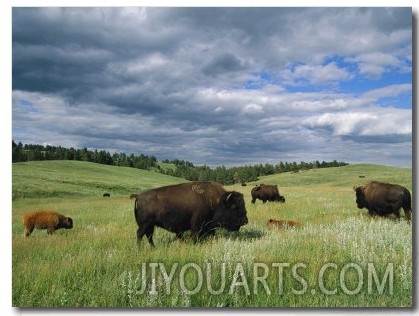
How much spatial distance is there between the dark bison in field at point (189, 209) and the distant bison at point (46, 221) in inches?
72.9

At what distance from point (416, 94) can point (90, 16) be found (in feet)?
19.1

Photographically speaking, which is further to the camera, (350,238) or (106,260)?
(350,238)

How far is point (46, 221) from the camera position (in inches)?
301

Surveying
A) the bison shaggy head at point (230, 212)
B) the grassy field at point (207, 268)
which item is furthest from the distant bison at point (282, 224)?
the bison shaggy head at point (230, 212)

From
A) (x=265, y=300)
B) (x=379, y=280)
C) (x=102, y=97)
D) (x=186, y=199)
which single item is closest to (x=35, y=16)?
(x=102, y=97)

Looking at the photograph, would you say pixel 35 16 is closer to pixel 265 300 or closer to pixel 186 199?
pixel 186 199

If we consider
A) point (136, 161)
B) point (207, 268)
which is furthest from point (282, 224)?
point (136, 161)

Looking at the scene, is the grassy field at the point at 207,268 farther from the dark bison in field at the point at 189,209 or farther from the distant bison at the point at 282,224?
the distant bison at the point at 282,224

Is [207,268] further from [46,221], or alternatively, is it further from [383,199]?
[383,199]

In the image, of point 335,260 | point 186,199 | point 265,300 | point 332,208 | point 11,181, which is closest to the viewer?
point 265,300

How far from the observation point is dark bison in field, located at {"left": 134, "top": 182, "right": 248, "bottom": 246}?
6984 mm

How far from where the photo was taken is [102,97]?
23.0 ft

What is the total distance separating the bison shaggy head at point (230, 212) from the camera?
7352 millimetres

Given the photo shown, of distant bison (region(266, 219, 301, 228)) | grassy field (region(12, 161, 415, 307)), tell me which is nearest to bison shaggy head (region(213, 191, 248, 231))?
grassy field (region(12, 161, 415, 307))
